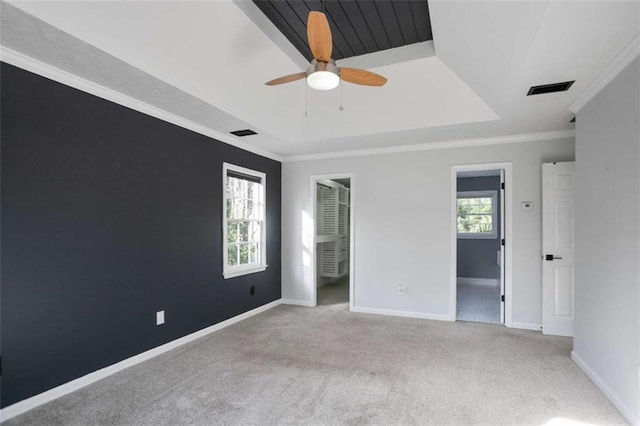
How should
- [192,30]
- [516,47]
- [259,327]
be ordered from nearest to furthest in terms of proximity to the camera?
[516,47]
[192,30]
[259,327]

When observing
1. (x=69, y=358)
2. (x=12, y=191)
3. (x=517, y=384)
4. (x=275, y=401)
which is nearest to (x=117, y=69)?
(x=12, y=191)

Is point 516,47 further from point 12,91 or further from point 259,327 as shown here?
point 259,327

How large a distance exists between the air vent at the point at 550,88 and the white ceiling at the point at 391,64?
3.3 inches

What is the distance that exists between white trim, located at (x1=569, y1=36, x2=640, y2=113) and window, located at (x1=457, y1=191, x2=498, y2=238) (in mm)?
4265

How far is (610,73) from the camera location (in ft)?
7.97

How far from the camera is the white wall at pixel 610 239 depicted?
2.18 meters

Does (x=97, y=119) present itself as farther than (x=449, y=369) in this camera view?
No

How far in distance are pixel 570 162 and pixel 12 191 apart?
17.3 feet

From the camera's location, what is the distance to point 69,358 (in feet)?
8.35

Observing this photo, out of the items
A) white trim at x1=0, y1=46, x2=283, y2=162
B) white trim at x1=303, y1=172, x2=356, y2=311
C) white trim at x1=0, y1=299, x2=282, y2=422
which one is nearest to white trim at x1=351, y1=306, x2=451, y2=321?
white trim at x1=303, y1=172, x2=356, y2=311

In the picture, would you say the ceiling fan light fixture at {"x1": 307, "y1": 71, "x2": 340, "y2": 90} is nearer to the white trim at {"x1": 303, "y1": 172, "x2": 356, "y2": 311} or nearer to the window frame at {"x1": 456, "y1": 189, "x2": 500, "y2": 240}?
the white trim at {"x1": 303, "y1": 172, "x2": 356, "y2": 311}

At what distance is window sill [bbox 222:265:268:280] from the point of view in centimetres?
424

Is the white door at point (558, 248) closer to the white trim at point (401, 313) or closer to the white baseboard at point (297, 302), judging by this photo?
the white trim at point (401, 313)

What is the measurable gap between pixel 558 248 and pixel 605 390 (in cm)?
179
